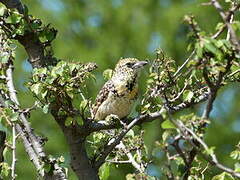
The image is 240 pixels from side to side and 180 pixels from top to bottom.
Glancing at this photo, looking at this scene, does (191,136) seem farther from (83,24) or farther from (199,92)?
(83,24)

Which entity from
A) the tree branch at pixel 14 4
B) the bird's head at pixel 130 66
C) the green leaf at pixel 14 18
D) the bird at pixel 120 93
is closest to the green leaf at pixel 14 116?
the green leaf at pixel 14 18

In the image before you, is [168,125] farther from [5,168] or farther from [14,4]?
[14,4]

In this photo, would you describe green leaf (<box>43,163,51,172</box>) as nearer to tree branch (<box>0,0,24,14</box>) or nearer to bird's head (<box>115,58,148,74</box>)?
tree branch (<box>0,0,24,14</box>)

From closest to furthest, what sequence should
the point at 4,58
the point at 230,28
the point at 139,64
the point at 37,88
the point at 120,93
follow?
the point at 230,28
the point at 37,88
the point at 4,58
the point at 120,93
the point at 139,64

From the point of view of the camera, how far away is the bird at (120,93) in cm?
502

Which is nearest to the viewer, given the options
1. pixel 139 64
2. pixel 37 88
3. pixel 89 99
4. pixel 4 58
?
pixel 37 88

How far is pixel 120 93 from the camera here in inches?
200

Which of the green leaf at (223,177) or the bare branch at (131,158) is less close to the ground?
the bare branch at (131,158)

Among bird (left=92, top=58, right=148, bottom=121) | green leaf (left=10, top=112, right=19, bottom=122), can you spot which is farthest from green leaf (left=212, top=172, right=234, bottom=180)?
bird (left=92, top=58, right=148, bottom=121)

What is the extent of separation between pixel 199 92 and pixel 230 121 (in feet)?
36.1

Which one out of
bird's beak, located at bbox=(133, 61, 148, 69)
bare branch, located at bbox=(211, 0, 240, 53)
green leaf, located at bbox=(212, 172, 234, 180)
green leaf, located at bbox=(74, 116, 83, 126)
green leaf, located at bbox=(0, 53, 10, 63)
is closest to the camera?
bare branch, located at bbox=(211, 0, 240, 53)

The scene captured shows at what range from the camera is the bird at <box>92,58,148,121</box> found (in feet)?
16.5

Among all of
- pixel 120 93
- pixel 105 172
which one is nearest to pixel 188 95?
pixel 105 172

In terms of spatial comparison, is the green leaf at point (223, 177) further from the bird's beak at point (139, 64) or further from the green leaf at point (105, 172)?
the bird's beak at point (139, 64)
